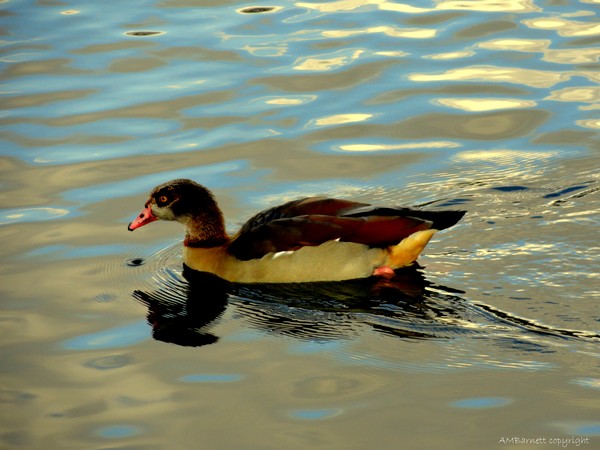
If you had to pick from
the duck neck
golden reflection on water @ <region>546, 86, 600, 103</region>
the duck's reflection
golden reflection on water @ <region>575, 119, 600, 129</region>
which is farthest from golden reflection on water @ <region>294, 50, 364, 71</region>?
the duck's reflection

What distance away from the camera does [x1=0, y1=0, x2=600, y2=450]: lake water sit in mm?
7371

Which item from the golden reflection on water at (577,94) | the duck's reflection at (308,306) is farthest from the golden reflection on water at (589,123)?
the duck's reflection at (308,306)

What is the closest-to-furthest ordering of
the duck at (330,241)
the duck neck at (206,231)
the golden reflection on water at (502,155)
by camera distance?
the duck at (330,241), the duck neck at (206,231), the golden reflection on water at (502,155)

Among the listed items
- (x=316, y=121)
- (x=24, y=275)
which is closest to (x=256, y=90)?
(x=316, y=121)

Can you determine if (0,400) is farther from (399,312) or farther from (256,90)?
(256,90)

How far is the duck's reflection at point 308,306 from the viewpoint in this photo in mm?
8648

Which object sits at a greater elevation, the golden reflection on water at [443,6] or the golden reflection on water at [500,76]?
the golden reflection on water at [443,6]

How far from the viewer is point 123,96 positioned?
47.8ft

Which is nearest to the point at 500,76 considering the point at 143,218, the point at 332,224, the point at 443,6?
the point at 443,6

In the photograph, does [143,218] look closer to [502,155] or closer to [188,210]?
[188,210]

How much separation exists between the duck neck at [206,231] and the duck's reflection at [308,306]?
0.35 m

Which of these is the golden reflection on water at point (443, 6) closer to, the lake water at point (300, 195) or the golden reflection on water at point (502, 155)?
the lake water at point (300, 195)

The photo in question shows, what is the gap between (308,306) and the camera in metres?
9.23

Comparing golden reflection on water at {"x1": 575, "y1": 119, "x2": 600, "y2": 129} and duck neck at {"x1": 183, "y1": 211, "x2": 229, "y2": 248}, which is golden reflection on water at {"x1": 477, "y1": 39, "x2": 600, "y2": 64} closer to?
golden reflection on water at {"x1": 575, "y1": 119, "x2": 600, "y2": 129}
